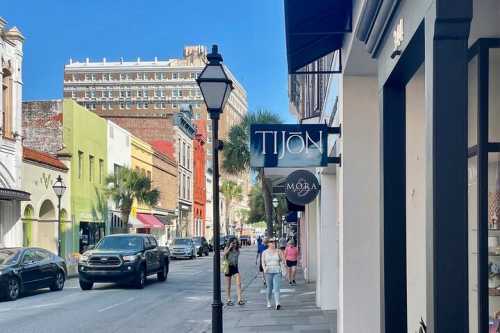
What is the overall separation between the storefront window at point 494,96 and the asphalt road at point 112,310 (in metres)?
10.2

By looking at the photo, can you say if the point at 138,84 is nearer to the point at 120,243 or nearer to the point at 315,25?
the point at 120,243

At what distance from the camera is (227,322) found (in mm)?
14328

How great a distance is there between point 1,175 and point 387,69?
28970 millimetres

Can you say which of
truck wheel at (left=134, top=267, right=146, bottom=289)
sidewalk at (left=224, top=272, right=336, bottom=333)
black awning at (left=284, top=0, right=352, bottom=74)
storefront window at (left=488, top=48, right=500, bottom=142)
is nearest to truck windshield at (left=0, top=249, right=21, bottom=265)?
truck wheel at (left=134, top=267, right=146, bottom=289)

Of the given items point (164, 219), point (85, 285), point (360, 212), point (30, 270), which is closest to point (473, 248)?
point (360, 212)

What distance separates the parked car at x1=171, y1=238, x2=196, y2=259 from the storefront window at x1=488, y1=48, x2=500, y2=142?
147 feet

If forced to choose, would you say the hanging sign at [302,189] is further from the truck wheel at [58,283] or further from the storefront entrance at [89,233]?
the storefront entrance at [89,233]

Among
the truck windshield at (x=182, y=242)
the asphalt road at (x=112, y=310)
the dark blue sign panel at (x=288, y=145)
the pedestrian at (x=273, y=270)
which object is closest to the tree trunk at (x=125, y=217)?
the truck windshield at (x=182, y=242)

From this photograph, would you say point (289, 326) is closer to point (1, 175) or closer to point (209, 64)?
point (209, 64)

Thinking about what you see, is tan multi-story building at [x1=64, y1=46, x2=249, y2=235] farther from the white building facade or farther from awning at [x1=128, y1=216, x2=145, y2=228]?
the white building facade

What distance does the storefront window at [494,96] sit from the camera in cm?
412

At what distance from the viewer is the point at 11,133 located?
1275 inches

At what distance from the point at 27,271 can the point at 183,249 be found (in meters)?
28.4

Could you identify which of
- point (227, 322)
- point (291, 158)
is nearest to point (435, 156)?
point (291, 158)
